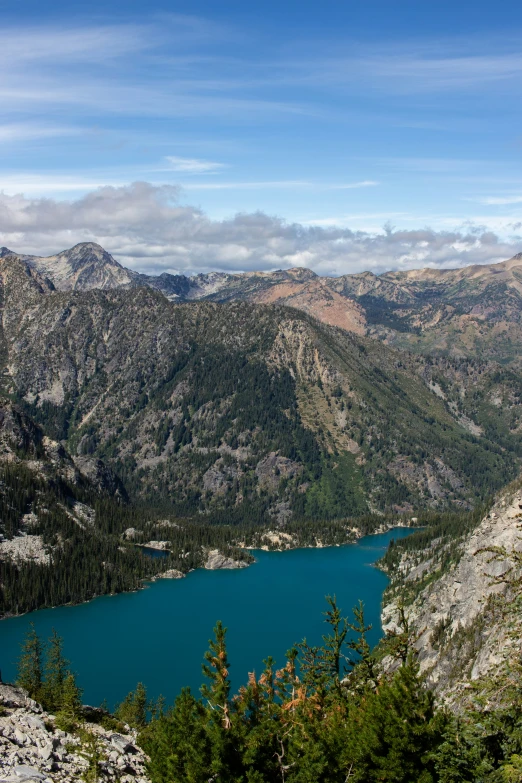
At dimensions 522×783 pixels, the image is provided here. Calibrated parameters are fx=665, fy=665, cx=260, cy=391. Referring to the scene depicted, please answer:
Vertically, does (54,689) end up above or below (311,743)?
above

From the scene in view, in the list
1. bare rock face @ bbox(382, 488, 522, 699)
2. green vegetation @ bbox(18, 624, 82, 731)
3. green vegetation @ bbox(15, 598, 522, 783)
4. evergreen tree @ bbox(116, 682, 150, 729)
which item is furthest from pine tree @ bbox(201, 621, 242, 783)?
bare rock face @ bbox(382, 488, 522, 699)

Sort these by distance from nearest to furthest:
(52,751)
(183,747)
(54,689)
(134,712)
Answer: (183,747) → (52,751) → (54,689) → (134,712)

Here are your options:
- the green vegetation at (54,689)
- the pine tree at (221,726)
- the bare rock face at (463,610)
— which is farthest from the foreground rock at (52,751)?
the bare rock face at (463,610)

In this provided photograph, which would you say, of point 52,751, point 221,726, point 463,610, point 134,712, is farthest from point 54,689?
point 463,610

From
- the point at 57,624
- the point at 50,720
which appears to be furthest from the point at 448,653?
the point at 57,624

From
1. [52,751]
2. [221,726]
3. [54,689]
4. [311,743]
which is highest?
[54,689]

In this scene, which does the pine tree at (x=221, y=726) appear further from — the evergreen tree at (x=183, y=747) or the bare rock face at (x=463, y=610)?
the bare rock face at (x=463, y=610)

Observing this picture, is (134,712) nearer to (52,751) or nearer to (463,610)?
(52,751)

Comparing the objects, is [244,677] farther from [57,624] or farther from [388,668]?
[57,624]

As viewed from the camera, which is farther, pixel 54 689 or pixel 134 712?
pixel 134 712
